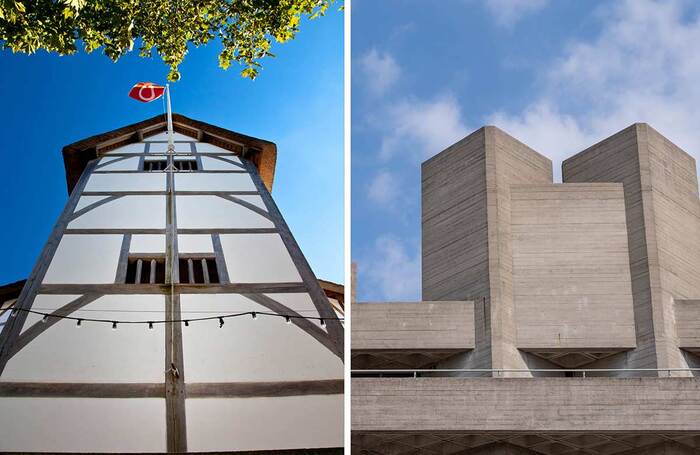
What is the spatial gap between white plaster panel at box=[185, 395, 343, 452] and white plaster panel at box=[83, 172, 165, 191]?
1460 mm

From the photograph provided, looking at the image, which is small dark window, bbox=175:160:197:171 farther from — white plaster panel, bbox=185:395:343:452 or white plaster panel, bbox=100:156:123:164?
white plaster panel, bbox=185:395:343:452

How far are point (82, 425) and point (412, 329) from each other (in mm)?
11935

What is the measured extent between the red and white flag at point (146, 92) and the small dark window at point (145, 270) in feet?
3.08

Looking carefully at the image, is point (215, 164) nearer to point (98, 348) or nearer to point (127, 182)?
point (127, 182)

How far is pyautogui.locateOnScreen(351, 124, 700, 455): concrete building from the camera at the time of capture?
53.5ft

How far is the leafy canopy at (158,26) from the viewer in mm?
5684

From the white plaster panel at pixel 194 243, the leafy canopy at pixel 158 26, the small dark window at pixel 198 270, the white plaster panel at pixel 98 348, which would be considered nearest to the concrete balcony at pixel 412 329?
the leafy canopy at pixel 158 26

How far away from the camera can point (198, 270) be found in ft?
18.8

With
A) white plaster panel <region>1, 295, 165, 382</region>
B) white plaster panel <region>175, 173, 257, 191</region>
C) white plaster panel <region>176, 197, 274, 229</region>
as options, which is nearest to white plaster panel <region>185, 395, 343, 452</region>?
white plaster panel <region>1, 295, 165, 382</region>

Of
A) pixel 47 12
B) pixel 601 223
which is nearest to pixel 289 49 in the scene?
pixel 47 12

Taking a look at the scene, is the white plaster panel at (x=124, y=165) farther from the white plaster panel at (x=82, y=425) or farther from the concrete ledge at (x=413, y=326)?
the concrete ledge at (x=413, y=326)

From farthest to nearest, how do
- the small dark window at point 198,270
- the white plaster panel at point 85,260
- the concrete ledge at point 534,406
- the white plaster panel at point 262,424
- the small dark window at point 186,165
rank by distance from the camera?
the concrete ledge at point 534,406, the small dark window at point 186,165, the small dark window at point 198,270, the white plaster panel at point 85,260, the white plaster panel at point 262,424

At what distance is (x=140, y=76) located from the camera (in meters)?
5.88

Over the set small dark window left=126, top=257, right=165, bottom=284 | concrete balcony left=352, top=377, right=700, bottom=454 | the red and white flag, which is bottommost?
concrete balcony left=352, top=377, right=700, bottom=454
